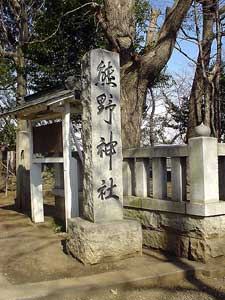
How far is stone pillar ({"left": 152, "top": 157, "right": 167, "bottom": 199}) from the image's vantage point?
602 cm

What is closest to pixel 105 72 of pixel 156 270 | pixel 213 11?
pixel 156 270

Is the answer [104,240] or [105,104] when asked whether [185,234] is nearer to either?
[104,240]

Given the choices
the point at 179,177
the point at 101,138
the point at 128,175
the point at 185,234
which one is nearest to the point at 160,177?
the point at 179,177

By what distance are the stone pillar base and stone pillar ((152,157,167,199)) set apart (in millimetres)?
804

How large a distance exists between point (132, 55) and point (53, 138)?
2349 mm

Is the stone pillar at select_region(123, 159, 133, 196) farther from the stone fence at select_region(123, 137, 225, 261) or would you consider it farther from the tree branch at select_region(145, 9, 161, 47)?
the tree branch at select_region(145, 9, 161, 47)

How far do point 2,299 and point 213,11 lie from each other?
961 cm

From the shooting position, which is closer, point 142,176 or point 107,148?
point 107,148

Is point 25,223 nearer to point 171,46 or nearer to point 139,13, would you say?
point 171,46

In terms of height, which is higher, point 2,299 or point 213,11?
point 213,11

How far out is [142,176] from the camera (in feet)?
21.0

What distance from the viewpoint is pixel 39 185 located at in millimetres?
8312

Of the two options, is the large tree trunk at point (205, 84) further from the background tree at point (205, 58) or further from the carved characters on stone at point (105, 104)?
the carved characters on stone at point (105, 104)

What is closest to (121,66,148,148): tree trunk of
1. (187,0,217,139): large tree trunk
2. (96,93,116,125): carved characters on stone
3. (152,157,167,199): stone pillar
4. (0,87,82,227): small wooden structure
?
A: (0,87,82,227): small wooden structure
